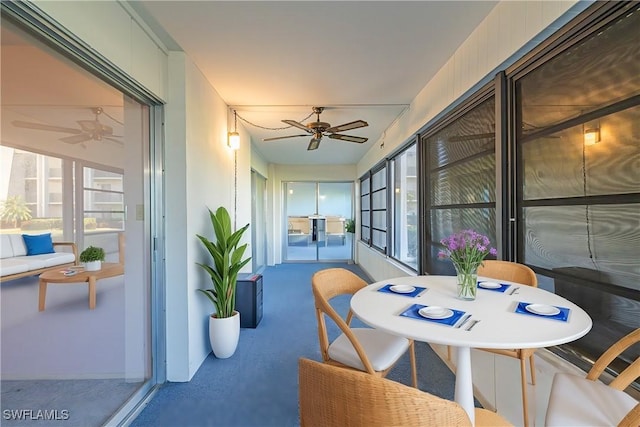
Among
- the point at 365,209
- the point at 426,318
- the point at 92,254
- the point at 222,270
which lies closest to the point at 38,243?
the point at 92,254

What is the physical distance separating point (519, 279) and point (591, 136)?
2.74 ft

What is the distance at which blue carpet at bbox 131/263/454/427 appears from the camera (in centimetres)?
190

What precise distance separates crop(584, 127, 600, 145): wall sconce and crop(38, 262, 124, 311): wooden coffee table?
8.68 ft

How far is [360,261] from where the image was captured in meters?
7.18

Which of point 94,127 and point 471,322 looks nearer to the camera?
point 471,322

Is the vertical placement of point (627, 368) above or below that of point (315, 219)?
below

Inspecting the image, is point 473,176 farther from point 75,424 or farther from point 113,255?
point 75,424

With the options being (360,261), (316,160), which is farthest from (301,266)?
(316,160)

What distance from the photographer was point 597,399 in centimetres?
105

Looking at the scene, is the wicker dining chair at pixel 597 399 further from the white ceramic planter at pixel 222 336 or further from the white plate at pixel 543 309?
the white ceramic planter at pixel 222 336

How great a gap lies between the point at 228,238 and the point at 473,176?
7.03 feet

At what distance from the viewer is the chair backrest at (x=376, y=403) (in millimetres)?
583

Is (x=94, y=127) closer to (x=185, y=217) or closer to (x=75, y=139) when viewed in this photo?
(x=75, y=139)

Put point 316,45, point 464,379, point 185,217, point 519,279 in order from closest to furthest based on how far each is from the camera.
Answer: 1. point 464,379
2. point 519,279
3. point 316,45
4. point 185,217
